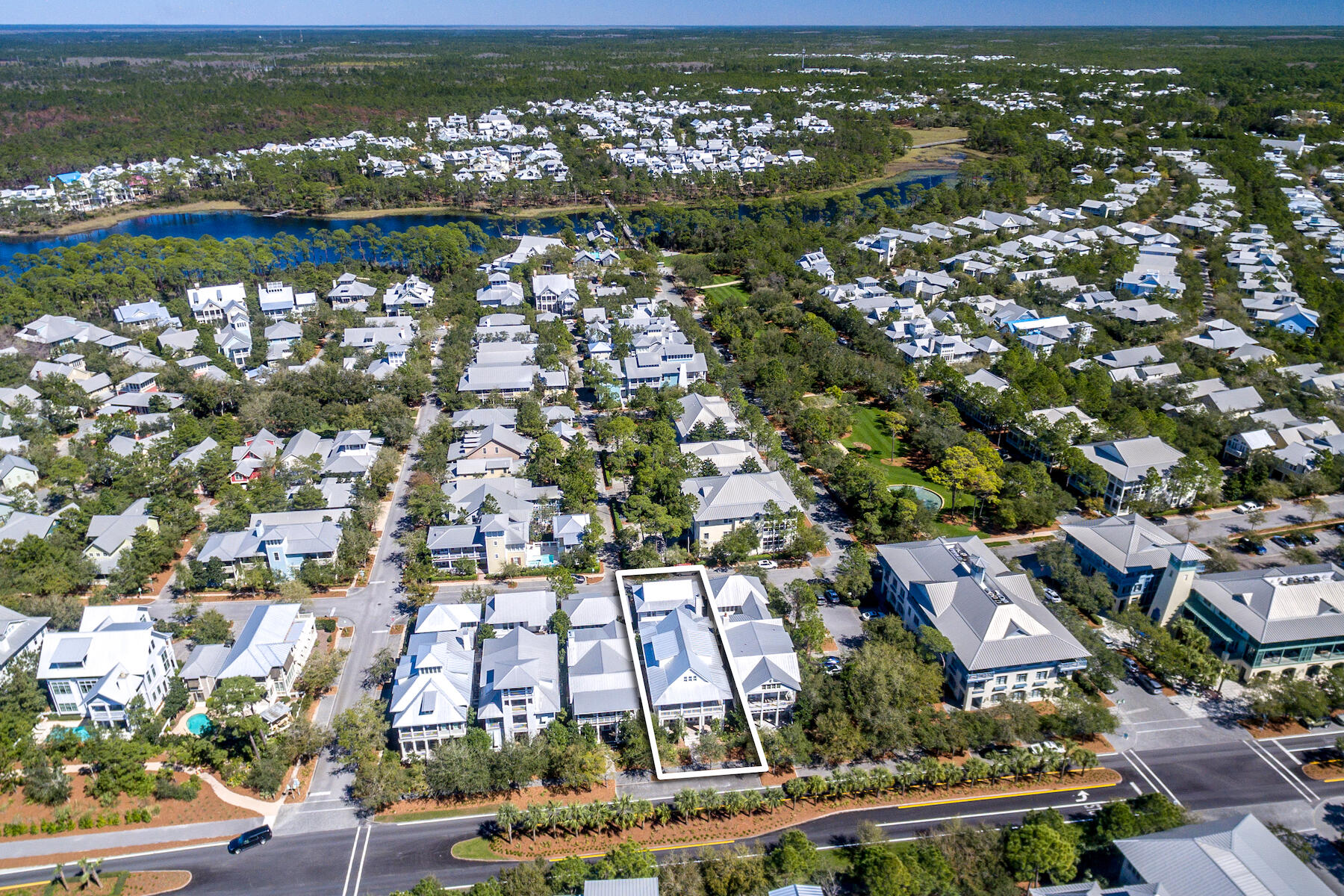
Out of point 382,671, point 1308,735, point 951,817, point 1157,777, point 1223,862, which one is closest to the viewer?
point 1223,862

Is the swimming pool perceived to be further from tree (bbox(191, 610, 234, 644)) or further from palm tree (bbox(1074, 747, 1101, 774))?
tree (bbox(191, 610, 234, 644))

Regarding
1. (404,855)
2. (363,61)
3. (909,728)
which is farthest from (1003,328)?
Result: (363,61)

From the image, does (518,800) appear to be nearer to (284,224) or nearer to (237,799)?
(237,799)

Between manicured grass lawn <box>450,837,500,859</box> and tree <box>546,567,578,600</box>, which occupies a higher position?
tree <box>546,567,578,600</box>

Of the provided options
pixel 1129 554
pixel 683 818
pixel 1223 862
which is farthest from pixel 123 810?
pixel 1129 554

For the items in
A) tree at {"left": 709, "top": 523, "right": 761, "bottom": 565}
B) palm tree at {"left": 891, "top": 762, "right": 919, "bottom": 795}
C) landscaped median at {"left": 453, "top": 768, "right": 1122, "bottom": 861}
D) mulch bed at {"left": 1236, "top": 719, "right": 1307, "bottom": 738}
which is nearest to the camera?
landscaped median at {"left": 453, "top": 768, "right": 1122, "bottom": 861}

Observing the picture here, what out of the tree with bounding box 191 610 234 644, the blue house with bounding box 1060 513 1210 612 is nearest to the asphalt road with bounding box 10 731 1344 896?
the blue house with bounding box 1060 513 1210 612

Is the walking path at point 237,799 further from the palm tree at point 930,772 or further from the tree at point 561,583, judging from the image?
the palm tree at point 930,772
